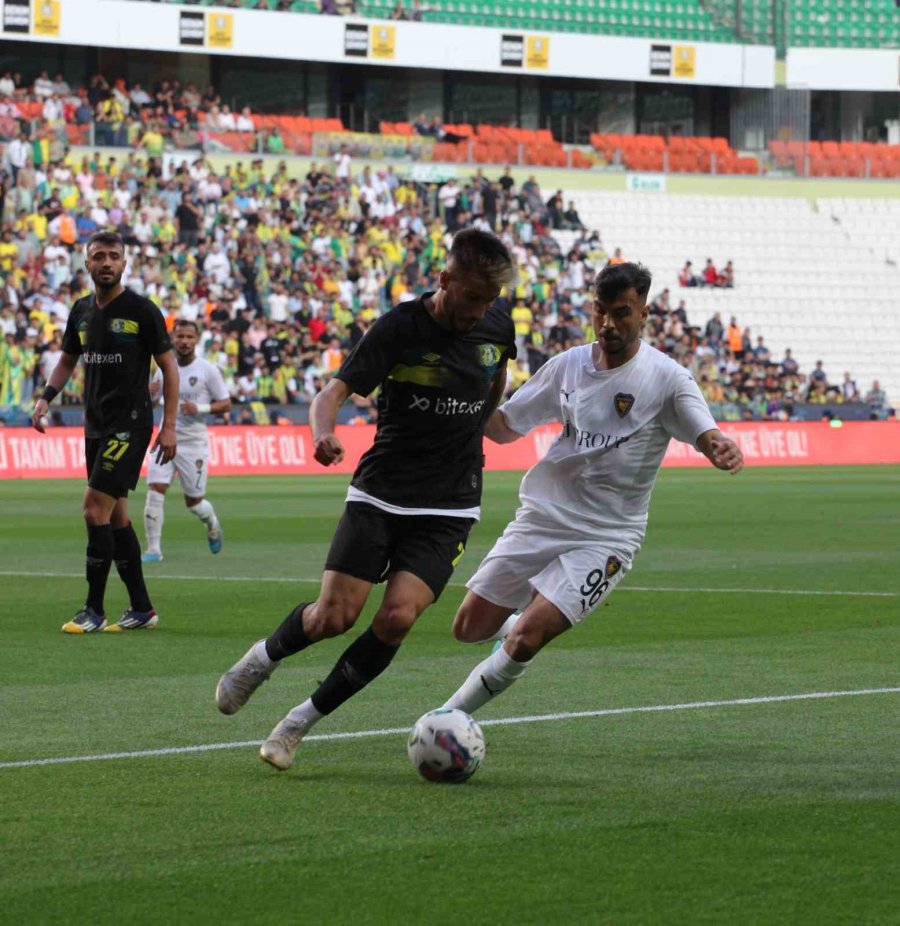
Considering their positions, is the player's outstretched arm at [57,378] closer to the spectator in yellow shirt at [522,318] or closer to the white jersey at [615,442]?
the white jersey at [615,442]

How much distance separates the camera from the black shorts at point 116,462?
11.8 metres

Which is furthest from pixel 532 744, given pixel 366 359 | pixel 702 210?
pixel 702 210

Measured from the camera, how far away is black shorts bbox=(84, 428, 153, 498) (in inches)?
465

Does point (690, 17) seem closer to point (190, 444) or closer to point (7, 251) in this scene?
point (7, 251)

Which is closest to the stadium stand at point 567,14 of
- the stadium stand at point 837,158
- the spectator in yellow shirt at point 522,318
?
the stadium stand at point 837,158

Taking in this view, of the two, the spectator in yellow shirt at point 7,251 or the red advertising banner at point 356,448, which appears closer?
the red advertising banner at point 356,448

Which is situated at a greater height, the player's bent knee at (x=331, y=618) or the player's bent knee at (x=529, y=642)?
the player's bent knee at (x=331, y=618)

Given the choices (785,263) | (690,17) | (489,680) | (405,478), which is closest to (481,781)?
(489,680)

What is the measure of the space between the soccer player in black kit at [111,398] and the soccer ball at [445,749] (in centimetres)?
529

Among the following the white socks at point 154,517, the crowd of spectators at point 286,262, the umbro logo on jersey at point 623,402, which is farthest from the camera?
the crowd of spectators at point 286,262

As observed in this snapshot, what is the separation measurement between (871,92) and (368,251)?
25.8 meters

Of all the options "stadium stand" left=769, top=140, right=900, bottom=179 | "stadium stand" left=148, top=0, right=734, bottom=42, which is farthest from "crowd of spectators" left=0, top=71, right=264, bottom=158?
"stadium stand" left=769, top=140, right=900, bottom=179

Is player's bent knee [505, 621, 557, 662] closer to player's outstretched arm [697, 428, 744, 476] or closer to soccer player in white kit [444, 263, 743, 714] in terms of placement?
soccer player in white kit [444, 263, 743, 714]

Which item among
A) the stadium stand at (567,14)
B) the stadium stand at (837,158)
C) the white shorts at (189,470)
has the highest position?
the stadium stand at (567,14)
